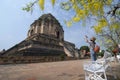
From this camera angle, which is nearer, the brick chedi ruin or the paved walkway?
the paved walkway

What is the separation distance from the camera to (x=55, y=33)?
60.2m

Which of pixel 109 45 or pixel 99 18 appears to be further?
pixel 109 45

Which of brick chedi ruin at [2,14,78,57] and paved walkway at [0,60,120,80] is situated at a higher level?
brick chedi ruin at [2,14,78,57]

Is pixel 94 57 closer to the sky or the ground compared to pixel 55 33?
closer to the ground

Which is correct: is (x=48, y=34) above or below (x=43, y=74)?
above

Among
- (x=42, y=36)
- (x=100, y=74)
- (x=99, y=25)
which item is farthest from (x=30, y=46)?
(x=100, y=74)

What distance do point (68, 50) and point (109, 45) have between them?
A: 1952 cm

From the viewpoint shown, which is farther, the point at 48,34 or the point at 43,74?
the point at 48,34

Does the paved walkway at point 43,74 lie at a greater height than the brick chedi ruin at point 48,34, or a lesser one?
lesser

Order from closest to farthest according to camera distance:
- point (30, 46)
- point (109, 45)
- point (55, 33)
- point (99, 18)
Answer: point (99, 18) → point (109, 45) → point (30, 46) → point (55, 33)

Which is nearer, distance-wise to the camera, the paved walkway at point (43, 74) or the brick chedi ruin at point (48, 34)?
the paved walkway at point (43, 74)

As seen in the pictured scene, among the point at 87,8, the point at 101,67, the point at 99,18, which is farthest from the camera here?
the point at 99,18

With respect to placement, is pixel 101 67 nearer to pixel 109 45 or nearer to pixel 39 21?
pixel 109 45

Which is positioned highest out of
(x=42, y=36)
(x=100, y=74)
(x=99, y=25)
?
(x=42, y=36)
